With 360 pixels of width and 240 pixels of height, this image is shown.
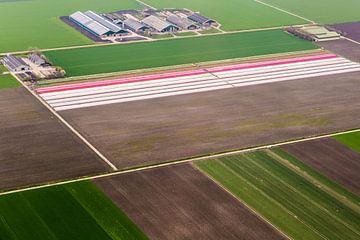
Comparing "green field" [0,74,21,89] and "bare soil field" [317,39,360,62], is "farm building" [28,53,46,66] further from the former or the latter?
"bare soil field" [317,39,360,62]

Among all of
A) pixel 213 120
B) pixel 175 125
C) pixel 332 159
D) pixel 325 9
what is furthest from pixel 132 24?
pixel 332 159

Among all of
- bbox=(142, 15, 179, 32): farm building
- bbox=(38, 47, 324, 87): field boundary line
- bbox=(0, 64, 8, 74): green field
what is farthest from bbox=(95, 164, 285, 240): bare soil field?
bbox=(142, 15, 179, 32): farm building

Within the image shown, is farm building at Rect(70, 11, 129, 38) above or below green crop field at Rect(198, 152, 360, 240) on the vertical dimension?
above

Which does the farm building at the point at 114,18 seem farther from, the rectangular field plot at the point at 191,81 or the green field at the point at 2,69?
the green field at the point at 2,69

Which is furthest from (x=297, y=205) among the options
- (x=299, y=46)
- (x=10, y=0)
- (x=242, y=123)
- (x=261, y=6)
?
(x=10, y=0)

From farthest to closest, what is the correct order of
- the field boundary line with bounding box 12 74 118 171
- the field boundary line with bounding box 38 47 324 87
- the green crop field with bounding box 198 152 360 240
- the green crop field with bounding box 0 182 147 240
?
the field boundary line with bounding box 38 47 324 87
the field boundary line with bounding box 12 74 118 171
the green crop field with bounding box 198 152 360 240
the green crop field with bounding box 0 182 147 240

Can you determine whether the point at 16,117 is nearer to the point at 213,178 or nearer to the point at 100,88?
the point at 100,88
